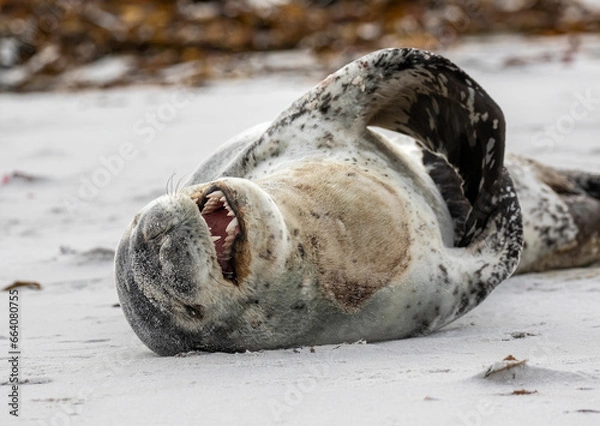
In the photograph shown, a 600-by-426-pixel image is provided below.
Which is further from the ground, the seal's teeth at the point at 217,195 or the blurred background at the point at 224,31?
the seal's teeth at the point at 217,195

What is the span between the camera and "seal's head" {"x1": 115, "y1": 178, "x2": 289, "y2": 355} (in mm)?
3090

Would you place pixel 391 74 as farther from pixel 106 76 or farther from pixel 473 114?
pixel 106 76

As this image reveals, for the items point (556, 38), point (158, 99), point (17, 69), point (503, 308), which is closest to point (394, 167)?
point (503, 308)

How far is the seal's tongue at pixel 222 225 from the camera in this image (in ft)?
10.4

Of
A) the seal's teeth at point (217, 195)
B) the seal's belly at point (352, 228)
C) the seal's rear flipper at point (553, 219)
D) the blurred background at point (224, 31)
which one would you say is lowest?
the blurred background at point (224, 31)

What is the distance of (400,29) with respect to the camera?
45.0ft

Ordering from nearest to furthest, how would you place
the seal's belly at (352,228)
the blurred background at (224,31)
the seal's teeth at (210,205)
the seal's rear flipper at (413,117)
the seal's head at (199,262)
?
the seal's head at (199,262)
the seal's teeth at (210,205)
the seal's belly at (352,228)
the seal's rear flipper at (413,117)
the blurred background at (224,31)

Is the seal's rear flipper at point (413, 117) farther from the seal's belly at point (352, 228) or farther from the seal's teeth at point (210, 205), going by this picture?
the seal's teeth at point (210, 205)

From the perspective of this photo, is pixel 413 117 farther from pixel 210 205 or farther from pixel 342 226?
pixel 210 205

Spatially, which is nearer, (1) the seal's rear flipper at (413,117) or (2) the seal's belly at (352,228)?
(2) the seal's belly at (352,228)

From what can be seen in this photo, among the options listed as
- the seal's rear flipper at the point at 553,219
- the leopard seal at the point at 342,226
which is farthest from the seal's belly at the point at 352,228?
the seal's rear flipper at the point at 553,219

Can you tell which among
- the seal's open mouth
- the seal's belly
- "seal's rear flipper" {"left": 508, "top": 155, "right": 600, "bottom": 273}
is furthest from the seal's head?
"seal's rear flipper" {"left": 508, "top": 155, "right": 600, "bottom": 273}

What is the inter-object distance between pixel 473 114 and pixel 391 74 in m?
0.35

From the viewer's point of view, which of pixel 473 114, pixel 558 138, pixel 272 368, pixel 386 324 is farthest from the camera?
pixel 558 138
